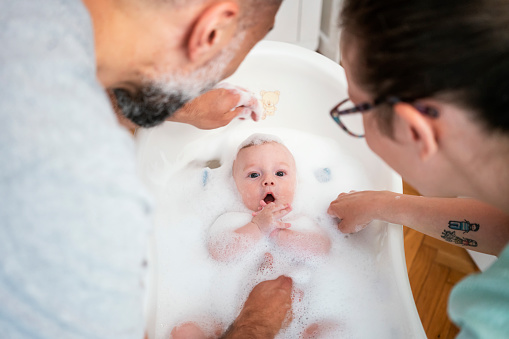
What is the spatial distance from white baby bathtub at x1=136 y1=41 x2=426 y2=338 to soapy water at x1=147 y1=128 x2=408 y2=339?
0.08 feet

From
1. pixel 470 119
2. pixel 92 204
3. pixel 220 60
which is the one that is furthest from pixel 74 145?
pixel 470 119

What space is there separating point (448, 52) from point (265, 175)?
2.88 feet

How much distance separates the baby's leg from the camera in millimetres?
1129

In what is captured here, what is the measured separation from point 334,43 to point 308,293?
1154 millimetres

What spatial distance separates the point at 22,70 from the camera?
1.74ft

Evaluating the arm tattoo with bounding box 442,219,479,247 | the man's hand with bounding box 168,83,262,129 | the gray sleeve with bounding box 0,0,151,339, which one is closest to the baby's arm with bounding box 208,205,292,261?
the man's hand with bounding box 168,83,262,129

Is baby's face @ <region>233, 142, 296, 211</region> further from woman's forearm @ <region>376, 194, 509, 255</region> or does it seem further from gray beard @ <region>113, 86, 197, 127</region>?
gray beard @ <region>113, 86, 197, 127</region>

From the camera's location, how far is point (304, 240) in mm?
1314

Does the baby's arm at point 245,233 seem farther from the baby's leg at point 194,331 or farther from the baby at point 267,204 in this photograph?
the baby's leg at point 194,331

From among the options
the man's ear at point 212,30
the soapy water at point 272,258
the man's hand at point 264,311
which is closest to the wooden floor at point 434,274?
the soapy water at point 272,258

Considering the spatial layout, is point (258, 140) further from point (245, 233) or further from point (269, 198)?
point (245, 233)

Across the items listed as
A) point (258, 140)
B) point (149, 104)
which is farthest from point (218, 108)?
point (149, 104)

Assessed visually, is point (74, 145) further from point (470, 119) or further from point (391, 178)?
point (391, 178)

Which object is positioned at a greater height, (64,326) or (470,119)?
(470,119)
